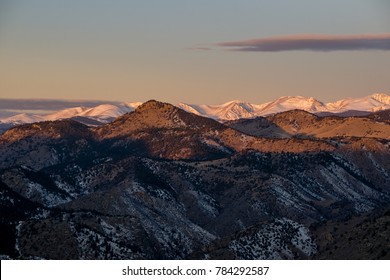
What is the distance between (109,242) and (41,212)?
122ft

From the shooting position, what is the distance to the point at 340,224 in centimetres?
16312

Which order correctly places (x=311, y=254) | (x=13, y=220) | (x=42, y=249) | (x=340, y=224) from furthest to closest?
(x=340, y=224) < (x=311, y=254) < (x=13, y=220) < (x=42, y=249)

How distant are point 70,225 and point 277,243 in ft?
129

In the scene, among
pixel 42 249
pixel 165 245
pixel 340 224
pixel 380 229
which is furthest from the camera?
pixel 165 245
